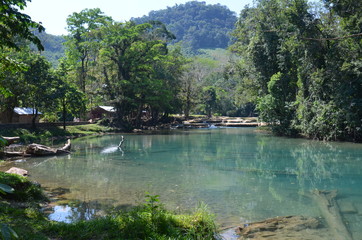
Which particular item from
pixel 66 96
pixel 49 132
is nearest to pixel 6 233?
pixel 49 132

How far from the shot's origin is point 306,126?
1217 inches

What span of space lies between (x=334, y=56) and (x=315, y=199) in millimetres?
20250

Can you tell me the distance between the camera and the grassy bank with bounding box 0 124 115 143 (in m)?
28.6

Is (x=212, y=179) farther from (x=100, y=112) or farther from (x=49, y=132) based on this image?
(x=100, y=112)

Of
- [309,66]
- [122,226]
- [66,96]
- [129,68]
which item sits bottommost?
[122,226]

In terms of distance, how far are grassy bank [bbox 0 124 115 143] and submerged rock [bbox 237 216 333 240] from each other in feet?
84.7

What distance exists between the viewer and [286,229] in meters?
8.11

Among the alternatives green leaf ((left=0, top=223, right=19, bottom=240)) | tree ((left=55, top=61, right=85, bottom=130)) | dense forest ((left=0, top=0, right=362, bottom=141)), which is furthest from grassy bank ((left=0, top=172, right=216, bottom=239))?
tree ((left=55, top=61, right=85, bottom=130))

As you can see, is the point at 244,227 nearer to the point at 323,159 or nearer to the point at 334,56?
the point at 323,159

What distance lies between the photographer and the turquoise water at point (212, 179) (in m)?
10.1

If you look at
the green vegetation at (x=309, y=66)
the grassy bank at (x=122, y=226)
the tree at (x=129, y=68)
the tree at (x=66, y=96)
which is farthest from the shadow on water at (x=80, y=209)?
the tree at (x=129, y=68)

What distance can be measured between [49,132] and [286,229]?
96.9 ft

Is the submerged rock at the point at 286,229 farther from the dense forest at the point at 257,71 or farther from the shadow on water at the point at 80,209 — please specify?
the dense forest at the point at 257,71

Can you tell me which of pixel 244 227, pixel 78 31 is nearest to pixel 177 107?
pixel 78 31
